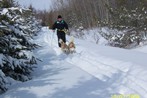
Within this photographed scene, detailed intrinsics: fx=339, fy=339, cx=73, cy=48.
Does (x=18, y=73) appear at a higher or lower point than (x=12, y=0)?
lower

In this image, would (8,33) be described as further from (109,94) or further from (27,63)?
(109,94)

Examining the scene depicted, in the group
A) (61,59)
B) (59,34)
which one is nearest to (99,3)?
(59,34)

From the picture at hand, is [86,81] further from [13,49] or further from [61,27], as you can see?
[61,27]

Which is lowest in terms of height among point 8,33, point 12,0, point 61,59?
point 61,59

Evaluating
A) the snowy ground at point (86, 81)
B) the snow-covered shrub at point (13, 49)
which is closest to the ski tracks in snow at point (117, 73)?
the snowy ground at point (86, 81)

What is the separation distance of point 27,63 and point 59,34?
792 centimetres

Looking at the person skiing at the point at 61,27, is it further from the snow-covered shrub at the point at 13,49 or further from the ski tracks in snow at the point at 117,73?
the snow-covered shrub at the point at 13,49

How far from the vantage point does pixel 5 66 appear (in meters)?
8.50

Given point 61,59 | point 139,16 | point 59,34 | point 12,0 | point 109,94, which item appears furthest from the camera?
point 139,16

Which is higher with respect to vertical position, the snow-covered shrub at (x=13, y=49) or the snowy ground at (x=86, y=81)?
the snow-covered shrub at (x=13, y=49)

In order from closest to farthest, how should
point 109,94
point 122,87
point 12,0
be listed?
point 109,94 < point 122,87 < point 12,0

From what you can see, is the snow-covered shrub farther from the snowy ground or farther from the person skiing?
the person skiing

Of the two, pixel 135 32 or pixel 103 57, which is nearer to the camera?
Result: pixel 103 57

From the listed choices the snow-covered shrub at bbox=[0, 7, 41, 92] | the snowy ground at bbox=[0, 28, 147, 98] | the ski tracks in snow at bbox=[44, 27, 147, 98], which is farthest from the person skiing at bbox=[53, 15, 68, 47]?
the snow-covered shrub at bbox=[0, 7, 41, 92]
